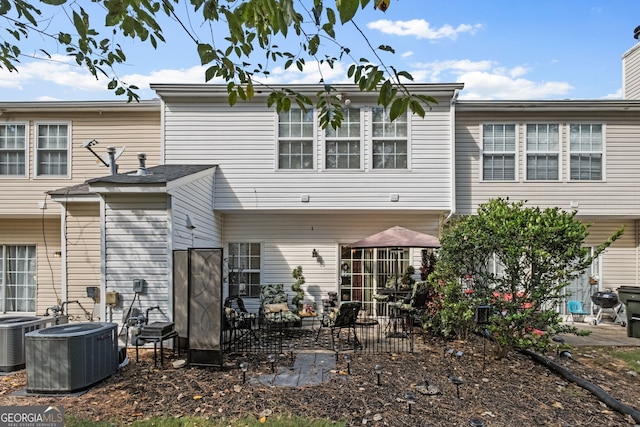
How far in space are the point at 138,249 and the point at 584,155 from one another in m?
11.0

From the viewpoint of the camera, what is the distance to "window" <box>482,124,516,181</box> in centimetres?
1046

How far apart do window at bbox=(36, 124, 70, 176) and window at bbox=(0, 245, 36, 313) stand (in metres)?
2.35

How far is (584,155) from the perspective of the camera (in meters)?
10.4

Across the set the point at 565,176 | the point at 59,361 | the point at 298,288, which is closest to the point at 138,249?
the point at 59,361

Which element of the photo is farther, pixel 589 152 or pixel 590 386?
pixel 589 152

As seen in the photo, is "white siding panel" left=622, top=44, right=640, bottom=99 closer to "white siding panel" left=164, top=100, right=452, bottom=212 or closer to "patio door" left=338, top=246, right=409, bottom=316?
"white siding panel" left=164, top=100, right=452, bottom=212

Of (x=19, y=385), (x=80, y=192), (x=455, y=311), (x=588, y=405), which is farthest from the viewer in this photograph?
(x=80, y=192)

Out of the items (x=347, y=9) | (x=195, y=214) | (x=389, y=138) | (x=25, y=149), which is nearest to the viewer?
(x=347, y=9)

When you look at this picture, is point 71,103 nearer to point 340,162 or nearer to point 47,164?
point 47,164

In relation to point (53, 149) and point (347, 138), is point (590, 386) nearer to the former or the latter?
point (347, 138)

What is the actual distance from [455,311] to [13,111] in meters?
12.0

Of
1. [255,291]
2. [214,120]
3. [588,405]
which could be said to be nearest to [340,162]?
[214,120]

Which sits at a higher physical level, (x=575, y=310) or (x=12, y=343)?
(x=12, y=343)

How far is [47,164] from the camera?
35.3ft
